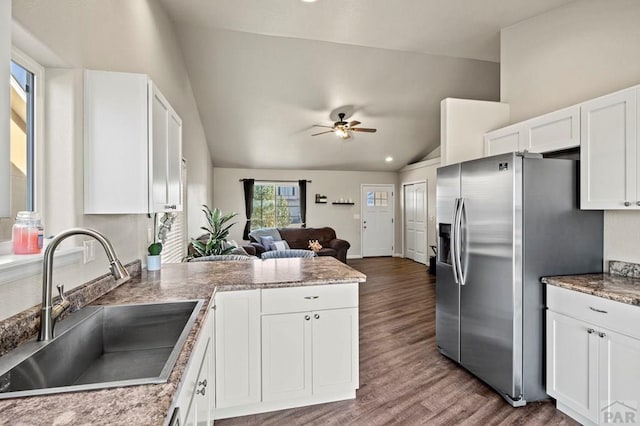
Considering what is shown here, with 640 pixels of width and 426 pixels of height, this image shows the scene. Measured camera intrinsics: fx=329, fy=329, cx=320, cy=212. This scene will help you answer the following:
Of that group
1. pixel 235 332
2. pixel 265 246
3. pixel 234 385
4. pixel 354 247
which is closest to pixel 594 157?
pixel 235 332

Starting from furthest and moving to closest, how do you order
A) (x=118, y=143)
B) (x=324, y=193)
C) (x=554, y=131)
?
(x=324, y=193) → (x=554, y=131) → (x=118, y=143)

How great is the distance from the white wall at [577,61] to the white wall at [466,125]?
7.4 inches

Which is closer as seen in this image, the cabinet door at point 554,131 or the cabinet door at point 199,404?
the cabinet door at point 199,404

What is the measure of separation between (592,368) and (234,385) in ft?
6.98

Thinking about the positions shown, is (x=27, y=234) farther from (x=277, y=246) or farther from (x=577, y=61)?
(x=277, y=246)

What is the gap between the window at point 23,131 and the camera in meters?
1.37

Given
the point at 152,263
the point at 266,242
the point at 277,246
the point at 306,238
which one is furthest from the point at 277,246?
the point at 152,263

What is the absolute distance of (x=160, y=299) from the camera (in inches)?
65.9

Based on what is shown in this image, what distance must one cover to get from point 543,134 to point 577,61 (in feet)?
2.36

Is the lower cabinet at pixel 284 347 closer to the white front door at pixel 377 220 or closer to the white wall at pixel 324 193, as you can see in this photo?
the white wall at pixel 324 193

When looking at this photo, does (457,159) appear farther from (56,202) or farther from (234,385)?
(56,202)

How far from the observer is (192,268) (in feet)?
8.19

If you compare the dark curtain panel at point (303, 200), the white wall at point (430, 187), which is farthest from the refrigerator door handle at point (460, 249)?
the dark curtain panel at point (303, 200)

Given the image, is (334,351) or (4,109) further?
(334,351)
